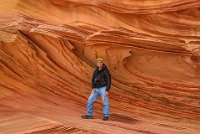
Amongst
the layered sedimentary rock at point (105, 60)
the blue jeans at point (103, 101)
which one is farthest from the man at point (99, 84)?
the layered sedimentary rock at point (105, 60)

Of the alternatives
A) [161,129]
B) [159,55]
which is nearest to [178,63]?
[159,55]

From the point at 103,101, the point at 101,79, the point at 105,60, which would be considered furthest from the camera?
the point at 105,60

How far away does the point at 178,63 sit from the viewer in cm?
824

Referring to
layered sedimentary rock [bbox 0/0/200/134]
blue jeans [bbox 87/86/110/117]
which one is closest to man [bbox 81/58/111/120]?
blue jeans [bbox 87/86/110/117]

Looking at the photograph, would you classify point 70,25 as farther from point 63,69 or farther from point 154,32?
point 154,32

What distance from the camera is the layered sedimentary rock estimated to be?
7.91 meters

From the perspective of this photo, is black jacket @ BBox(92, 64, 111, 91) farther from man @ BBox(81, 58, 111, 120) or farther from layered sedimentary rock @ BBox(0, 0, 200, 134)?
layered sedimentary rock @ BBox(0, 0, 200, 134)

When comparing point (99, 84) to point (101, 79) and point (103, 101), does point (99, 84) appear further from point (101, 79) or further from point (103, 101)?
point (103, 101)

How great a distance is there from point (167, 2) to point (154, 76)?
163 cm

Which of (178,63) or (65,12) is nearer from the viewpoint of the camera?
(178,63)

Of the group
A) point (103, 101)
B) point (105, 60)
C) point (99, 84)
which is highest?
point (105, 60)

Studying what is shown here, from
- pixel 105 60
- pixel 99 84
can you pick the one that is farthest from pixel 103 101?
pixel 105 60

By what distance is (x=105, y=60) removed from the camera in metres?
8.78

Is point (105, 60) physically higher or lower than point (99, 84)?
higher
